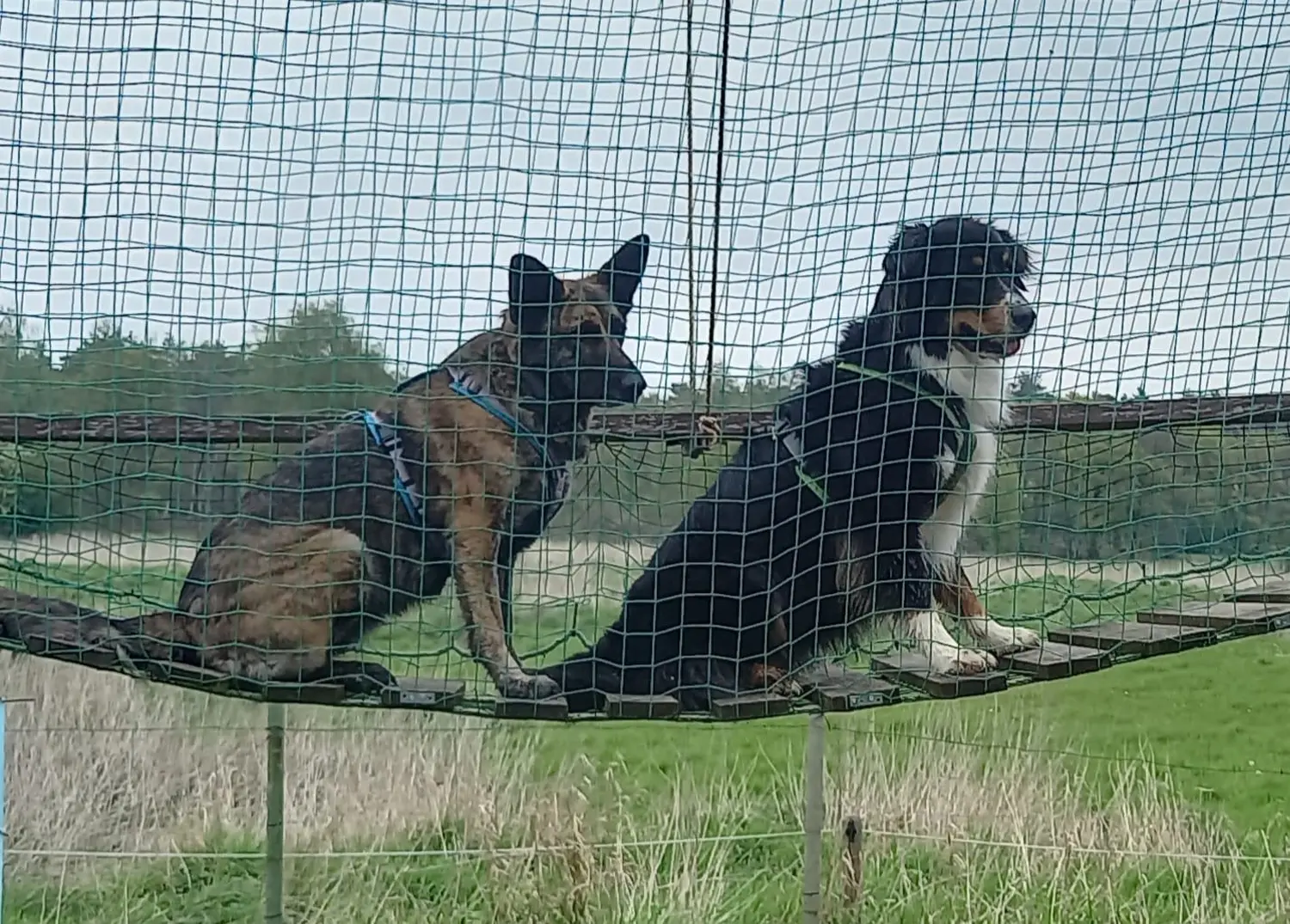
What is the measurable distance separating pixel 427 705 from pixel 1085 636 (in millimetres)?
1465

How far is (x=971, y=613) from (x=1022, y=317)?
72cm

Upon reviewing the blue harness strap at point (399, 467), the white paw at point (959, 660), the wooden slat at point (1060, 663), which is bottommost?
the white paw at point (959, 660)

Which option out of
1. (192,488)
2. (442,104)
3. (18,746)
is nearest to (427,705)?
(192,488)

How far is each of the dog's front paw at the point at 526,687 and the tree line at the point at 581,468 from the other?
34 centimetres

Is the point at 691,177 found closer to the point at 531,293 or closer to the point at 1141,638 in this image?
the point at 531,293

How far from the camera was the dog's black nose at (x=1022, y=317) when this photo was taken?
9.10ft

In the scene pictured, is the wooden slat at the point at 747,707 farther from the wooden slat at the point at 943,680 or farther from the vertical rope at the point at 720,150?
the vertical rope at the point at 720,150

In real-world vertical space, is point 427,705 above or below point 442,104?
below

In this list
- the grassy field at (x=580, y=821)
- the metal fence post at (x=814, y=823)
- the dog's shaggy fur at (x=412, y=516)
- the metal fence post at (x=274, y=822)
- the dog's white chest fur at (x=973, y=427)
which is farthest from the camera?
the grassy field at (x=580, y=821)

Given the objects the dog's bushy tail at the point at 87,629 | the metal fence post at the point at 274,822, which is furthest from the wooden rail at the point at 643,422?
the metal fence post at the point at 274,822

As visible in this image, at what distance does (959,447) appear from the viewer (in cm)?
290

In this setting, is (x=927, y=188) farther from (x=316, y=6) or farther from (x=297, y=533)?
(x=297, y=533)

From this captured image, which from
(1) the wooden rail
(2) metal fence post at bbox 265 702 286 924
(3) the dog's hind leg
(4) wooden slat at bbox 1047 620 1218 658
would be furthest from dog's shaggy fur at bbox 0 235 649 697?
(4) wooden slat at bbox 1047 620 1218 658

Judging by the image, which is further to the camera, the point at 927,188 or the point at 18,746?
the point at 18,746
